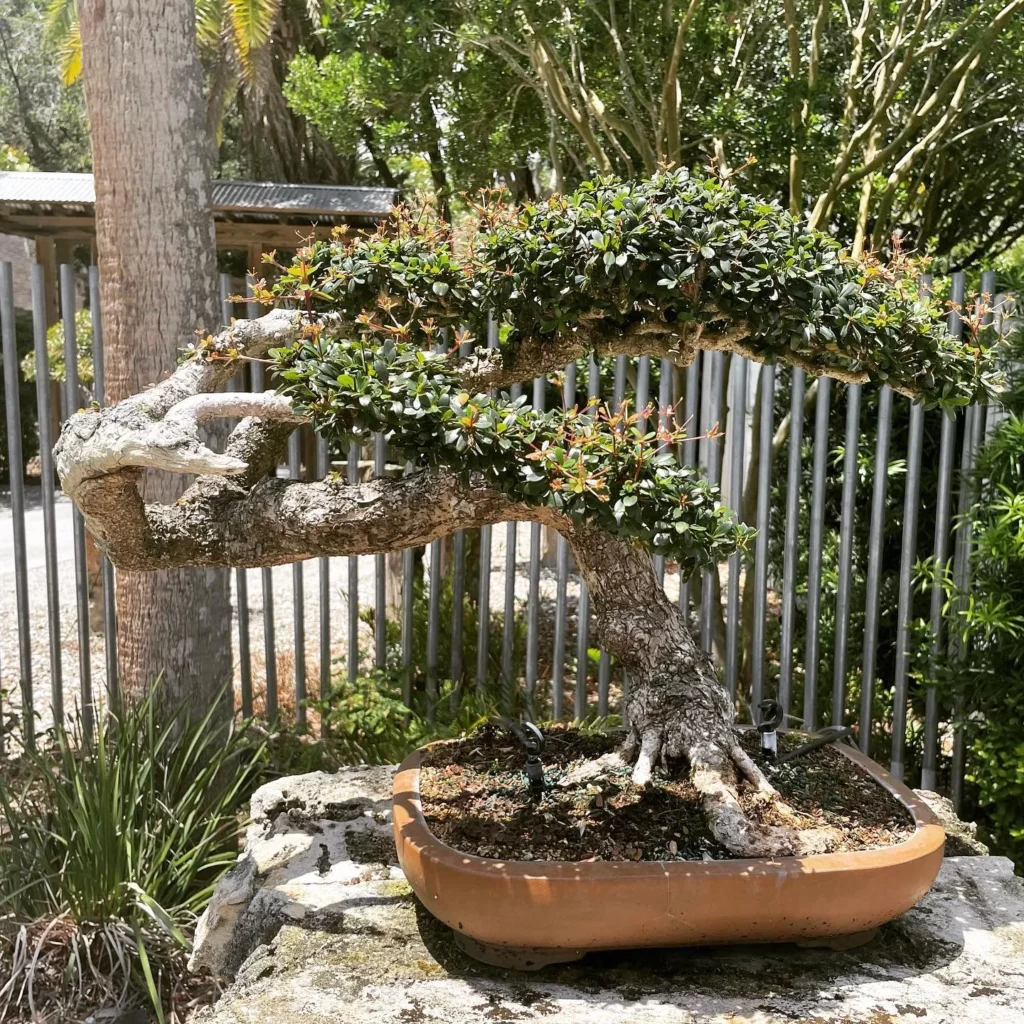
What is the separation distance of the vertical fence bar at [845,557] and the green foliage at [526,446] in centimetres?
194

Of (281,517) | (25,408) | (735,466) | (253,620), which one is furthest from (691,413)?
(25,408)

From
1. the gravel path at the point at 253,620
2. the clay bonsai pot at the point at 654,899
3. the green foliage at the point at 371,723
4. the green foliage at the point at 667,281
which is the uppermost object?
the green foliage at the point at 667,281

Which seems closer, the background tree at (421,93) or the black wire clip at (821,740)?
the black wire clip at (821,740)

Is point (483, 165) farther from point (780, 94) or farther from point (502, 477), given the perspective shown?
point (502, 477)

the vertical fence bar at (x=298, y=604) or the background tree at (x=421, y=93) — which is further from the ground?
the background tree at (x=421, y=93)

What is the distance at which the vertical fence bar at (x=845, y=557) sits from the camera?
3756 millimetres

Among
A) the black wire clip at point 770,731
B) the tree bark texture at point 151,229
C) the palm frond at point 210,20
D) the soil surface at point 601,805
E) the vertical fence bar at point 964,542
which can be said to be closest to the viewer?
the soil surface at point 601,805

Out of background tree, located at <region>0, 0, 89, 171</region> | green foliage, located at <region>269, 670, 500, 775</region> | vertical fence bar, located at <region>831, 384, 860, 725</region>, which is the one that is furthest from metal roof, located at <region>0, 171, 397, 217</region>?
background tree, located at <region>0, 0, 89, 171</region>

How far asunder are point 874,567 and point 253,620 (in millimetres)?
5079

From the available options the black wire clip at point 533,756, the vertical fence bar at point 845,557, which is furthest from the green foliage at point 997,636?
the black wire clip at point 533,756

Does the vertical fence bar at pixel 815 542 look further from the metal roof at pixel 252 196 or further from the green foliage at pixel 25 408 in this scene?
the green foliage at pixel 25 408

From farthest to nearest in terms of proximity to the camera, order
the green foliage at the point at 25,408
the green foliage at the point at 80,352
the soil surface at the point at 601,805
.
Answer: the green foliage at the point at 25,408 → the green foliage at the point at 80,352 → the soil surface at the point at 601,805

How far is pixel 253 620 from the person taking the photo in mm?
7613

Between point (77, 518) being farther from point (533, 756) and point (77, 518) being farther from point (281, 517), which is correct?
point (533, 756)
